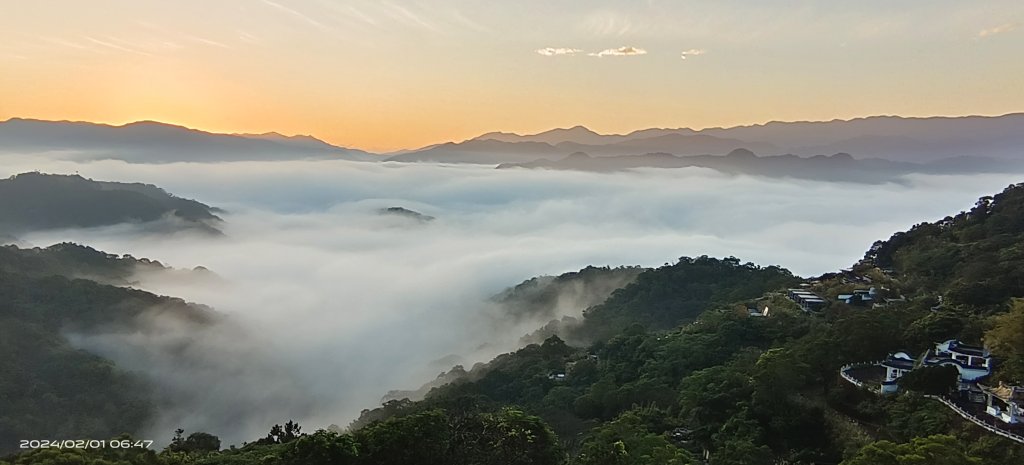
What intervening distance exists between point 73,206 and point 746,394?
9477cm

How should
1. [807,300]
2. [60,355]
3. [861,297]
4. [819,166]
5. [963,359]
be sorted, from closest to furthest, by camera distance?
[963,359] → [861,297] → [807,300] → [60,355] → [819,166]

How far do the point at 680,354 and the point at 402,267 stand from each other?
72.0m

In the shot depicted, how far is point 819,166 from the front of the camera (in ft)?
573

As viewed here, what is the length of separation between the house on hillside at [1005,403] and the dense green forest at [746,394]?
0.66 m

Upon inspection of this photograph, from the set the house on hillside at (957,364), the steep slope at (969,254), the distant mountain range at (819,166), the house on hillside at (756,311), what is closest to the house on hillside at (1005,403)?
the house on hillside at (957,364)

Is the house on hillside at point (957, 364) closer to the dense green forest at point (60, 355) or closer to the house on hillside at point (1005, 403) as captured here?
the house on hillside at point (1005, 403)

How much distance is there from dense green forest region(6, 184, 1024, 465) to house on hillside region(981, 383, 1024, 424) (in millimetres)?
655

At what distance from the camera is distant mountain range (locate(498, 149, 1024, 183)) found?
525 ft

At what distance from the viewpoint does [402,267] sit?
311ft

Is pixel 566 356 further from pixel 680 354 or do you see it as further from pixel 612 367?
pixel 680 354

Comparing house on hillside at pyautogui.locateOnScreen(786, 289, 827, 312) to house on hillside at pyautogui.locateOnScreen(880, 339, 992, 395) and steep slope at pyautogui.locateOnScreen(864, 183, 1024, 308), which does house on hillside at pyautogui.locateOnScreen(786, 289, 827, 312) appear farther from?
house on hillside at pyautogui.locateOnScreen(880, 339, 992, 395)

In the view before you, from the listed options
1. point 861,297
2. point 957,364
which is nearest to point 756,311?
point 861,297

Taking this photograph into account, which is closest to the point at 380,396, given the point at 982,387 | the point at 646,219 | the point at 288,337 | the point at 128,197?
the point at 288,337

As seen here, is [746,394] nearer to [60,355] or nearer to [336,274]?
[60,355]
